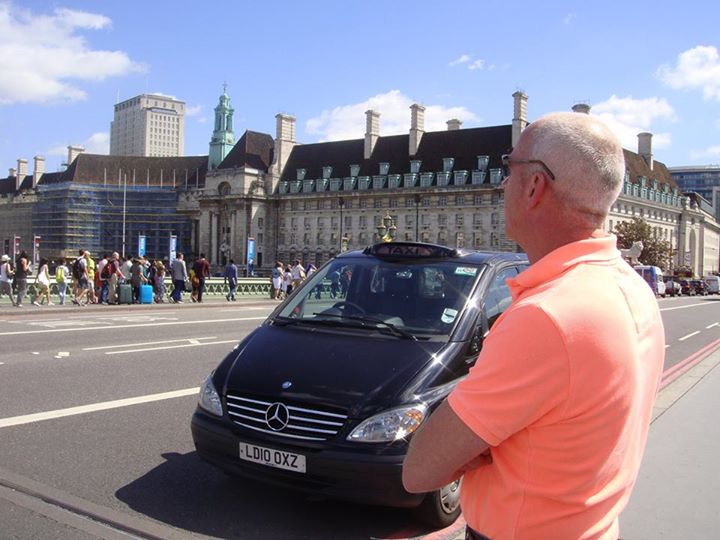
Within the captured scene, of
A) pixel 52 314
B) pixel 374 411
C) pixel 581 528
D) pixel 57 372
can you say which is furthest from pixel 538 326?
pixel 52 314

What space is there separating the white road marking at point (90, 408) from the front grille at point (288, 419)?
3.41 m

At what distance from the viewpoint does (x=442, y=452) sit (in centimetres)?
168

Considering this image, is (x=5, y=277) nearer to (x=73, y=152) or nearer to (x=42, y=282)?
(x=42, y=282)

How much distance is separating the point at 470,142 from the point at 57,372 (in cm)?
9296

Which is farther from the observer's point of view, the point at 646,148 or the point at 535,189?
the point at 646,148

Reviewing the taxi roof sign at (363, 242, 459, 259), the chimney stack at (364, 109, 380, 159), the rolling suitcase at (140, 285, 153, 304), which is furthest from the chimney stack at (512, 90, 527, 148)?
the taxi roof sign at (363, 242, 459, 259)

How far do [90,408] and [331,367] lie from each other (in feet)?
13.3

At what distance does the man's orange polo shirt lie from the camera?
154cm

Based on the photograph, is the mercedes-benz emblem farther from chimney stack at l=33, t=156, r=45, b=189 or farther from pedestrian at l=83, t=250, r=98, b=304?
chimney stack at l=33, t=156, r=45, b=189

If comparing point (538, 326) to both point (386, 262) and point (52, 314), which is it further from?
point (52, 314)

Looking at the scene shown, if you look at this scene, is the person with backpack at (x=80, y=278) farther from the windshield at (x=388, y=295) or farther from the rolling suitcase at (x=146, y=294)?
the windshield at (x=388, y=295)

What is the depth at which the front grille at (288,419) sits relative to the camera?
4117 millimetres

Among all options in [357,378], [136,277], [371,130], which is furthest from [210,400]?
[371,130]

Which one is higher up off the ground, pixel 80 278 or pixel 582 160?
pixel 582 160
